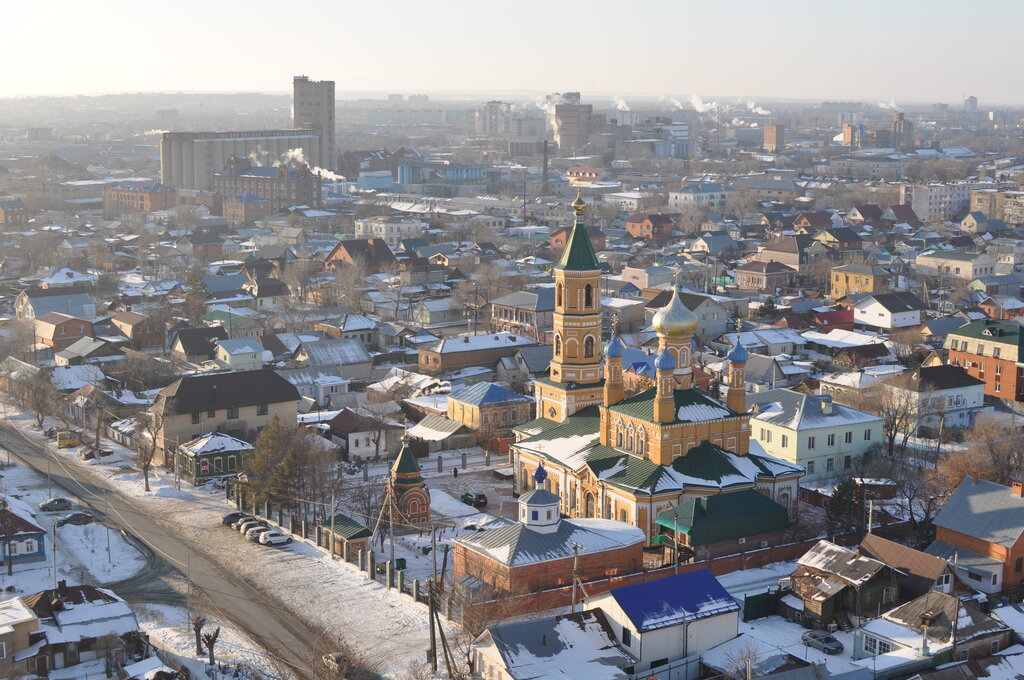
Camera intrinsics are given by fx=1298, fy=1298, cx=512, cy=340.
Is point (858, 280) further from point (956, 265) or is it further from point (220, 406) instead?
point (220, 406)

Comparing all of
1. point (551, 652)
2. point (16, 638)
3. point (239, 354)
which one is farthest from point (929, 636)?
point (239, 354)

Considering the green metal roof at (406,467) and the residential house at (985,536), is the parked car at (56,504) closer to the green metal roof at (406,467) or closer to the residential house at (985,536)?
the green metal roof at (406,467)

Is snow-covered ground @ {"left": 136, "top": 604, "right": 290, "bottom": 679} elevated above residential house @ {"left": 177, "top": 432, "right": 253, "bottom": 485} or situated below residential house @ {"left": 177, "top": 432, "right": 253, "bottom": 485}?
below

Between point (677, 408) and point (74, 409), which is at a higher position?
point (677, 408)

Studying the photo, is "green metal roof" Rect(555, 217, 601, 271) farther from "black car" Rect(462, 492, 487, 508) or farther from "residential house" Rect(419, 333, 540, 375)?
"residential house" Rect(419, 333, 540, 375)

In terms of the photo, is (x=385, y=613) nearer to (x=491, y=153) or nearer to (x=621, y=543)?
(x=621, y=543)

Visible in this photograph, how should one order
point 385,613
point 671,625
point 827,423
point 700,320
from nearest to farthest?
point 671,625
point 385,613
point 827,423
point 700,320

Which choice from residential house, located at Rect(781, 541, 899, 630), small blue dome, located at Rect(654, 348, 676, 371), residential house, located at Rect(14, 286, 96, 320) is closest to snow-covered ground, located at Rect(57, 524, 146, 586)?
small blue dome, located at Rect(654, 348, 676, 371)

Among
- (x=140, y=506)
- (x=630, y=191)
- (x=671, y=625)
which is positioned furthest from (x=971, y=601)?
(x=630, y=191)
